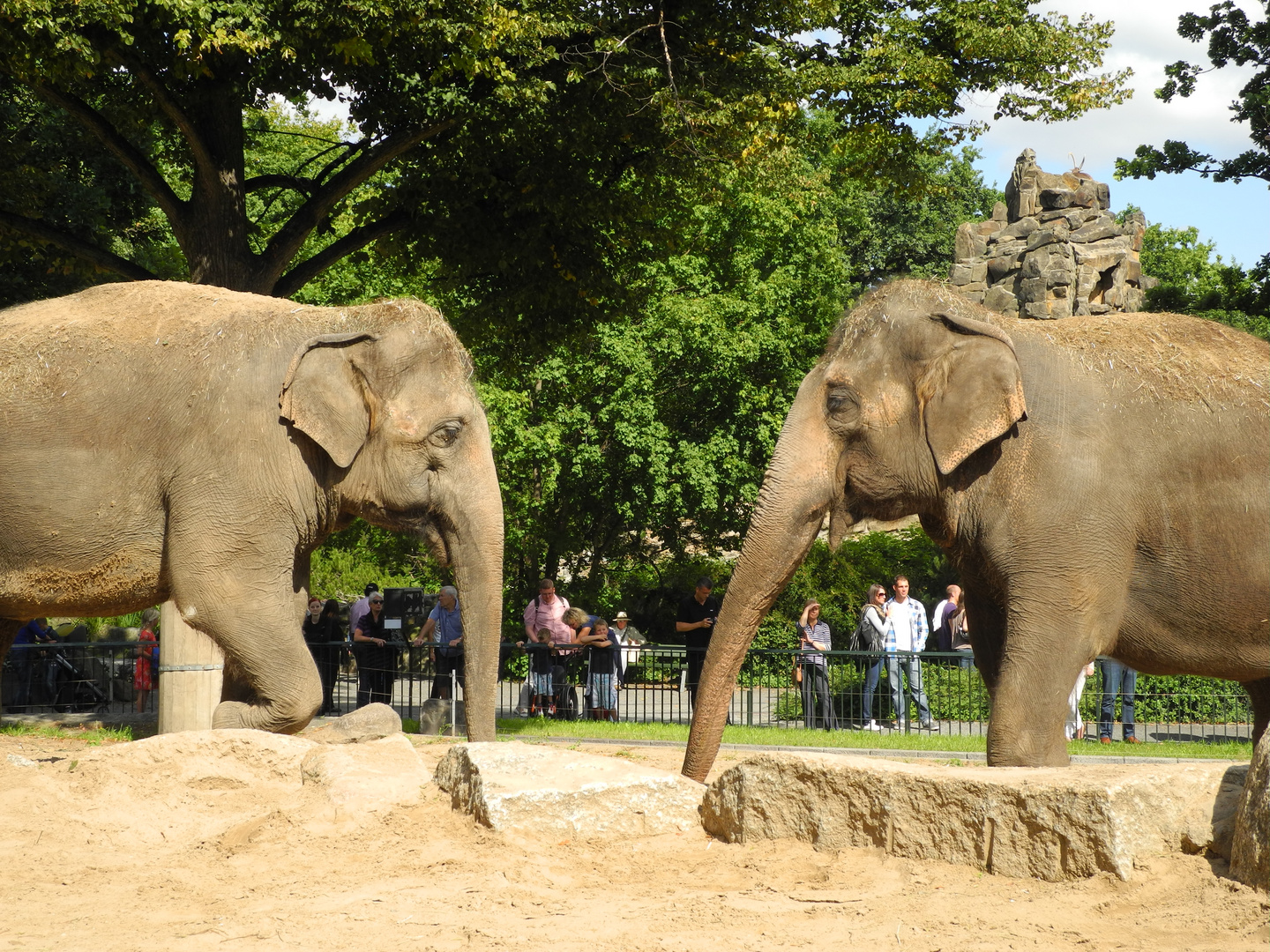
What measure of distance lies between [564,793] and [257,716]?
251 cm

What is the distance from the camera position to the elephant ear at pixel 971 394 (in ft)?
21.5

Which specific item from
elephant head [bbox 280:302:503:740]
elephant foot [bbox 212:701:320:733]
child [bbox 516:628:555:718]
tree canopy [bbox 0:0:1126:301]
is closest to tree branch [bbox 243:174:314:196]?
tree canopy [bbox 0:0:1126:301]

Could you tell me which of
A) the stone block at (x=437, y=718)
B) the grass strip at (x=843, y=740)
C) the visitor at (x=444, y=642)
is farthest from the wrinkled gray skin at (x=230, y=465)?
the visitor at (x=444, y=642)

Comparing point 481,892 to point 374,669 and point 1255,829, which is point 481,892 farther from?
point 374,669

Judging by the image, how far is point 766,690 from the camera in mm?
17297

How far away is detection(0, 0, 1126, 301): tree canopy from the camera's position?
10.9 m

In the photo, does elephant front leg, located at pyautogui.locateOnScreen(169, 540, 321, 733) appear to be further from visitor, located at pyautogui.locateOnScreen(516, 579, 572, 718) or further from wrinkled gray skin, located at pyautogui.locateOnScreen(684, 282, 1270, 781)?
visitor, located at pyautogui.locateOnScreen(516, 579, 572, 718)

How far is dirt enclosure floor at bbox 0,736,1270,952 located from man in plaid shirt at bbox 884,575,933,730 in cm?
1071

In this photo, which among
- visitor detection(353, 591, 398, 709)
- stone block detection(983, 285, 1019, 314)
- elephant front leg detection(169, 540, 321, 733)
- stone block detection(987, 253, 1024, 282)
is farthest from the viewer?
stone block detection(987, 253, 1024, 282)

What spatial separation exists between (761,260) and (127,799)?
24.3 m

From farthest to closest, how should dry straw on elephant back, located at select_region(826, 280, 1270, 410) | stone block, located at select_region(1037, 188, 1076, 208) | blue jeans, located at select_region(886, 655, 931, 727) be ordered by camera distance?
1. stone block, located at select_region(1037, 188, 1076, 208)
2. blue jeans, located at select_region(886, 655, 931, 727)
3. dry straw on elephant back, located at select_region(826, 280, 1270, 410)

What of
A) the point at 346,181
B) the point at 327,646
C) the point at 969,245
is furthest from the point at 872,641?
the point at 969,245

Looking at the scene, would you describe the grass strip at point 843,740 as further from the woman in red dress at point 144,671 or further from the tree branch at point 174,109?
the tree branch at point 174,109

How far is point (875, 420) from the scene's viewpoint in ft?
22.8
